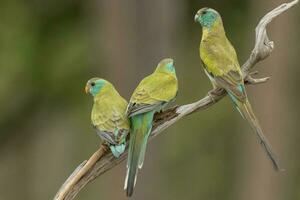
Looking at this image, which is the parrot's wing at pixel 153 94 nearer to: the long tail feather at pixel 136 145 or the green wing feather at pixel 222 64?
the long tail feather at pixel 136 145

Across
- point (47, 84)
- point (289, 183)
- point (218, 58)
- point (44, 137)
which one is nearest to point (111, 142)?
point (218, 58)

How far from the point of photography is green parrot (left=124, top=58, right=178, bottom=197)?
113 inches

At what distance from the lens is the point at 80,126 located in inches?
396

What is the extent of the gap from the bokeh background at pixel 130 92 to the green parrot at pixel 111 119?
3766 mm

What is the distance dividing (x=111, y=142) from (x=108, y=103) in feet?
0.58

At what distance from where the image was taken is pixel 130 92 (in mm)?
7105

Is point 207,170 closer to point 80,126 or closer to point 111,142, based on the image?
point 80,126

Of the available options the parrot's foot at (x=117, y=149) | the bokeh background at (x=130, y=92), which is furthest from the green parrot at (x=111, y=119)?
the bokeh background at (x=130, y=92)

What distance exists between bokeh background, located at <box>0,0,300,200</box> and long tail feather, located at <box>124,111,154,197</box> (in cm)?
391

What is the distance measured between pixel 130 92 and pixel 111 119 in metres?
4.16

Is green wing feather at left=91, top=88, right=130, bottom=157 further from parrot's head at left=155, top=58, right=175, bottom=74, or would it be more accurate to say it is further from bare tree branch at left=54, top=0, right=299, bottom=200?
parrot's head at left=155, top=58, right=175, bottom=74

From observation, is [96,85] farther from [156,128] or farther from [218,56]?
[218,56]

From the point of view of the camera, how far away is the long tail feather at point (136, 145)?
284cm

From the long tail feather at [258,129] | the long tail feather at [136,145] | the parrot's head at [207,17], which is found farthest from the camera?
the parrot's head at [207,17]
